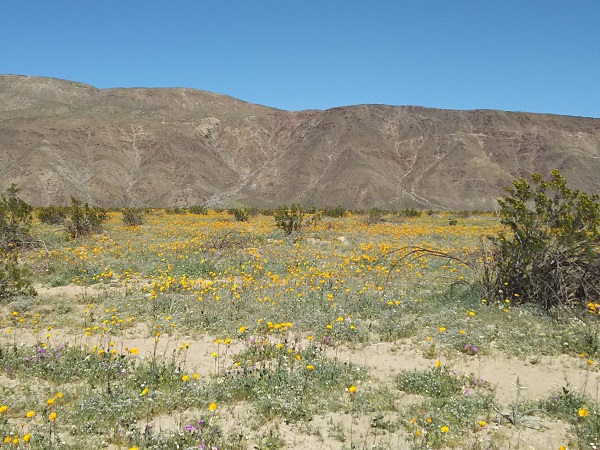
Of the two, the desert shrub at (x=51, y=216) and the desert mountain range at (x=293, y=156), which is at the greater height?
the desert mountain range at (x=293, y=156)

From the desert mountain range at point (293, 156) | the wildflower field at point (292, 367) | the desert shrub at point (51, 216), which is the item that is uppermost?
the desert mountain range at point (293, 156)

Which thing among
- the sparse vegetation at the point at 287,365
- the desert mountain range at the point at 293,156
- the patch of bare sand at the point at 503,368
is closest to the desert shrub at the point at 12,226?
the sparse vegetation at the point at 287,365

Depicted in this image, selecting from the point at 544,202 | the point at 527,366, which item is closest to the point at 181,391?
the point at 527,366

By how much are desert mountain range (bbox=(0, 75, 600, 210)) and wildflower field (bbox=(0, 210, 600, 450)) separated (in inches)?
2687

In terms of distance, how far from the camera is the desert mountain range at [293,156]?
79375mm

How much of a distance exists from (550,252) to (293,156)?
9477cm

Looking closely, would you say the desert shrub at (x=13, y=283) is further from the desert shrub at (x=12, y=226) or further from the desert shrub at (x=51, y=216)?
the desert shrub at (x=51, y=216)

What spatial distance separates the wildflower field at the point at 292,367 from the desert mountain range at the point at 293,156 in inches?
2687

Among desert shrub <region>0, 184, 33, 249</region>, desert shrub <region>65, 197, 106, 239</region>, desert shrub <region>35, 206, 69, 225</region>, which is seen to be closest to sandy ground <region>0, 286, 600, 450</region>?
desert shrub <region>0, 184, 33, 249</region>

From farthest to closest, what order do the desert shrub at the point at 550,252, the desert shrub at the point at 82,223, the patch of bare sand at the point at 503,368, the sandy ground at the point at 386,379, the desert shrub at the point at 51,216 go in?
the desert shrub at the point at 51,216 → the desert shrub at the point at 82,223 → the desert shrub at the point at 550,252 → the patch of bare sand at the point at 503,368 → the sandy ground at the point at 386,379

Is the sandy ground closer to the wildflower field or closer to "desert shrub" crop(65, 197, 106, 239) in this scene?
the wildflower field

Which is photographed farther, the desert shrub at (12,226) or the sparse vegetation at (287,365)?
the desert shrub at (12,226)

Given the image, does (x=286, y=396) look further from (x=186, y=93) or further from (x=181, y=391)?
(x=186, y=93)

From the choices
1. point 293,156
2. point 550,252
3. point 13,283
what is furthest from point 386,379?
point 293,156
